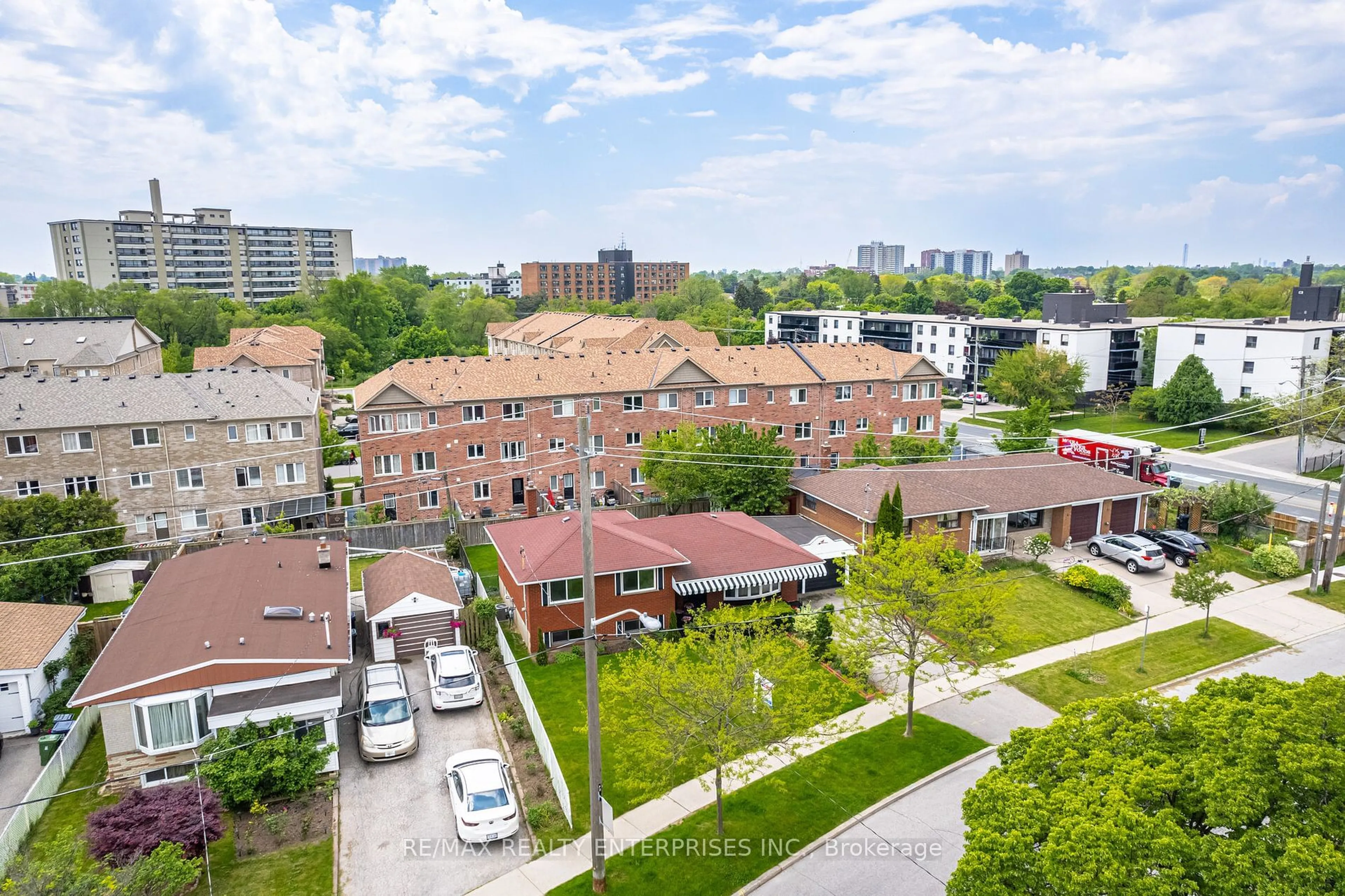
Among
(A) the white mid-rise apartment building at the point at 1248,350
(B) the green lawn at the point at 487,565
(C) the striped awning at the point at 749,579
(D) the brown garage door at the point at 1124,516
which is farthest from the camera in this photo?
(A) the white mid-rise apartment building at the point at 1248,350

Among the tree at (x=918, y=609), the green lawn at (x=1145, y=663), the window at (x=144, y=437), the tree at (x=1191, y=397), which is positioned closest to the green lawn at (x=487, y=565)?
the window at (x=144, y=437)

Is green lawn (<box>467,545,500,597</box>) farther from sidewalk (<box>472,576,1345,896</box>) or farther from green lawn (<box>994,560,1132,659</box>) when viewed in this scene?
green lawn (<box>994,560,1132,659</box>)

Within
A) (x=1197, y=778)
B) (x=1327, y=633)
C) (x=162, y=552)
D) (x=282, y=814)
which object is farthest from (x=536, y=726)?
(x=1327, y=633)

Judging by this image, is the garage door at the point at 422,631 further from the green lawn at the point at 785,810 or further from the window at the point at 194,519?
the window at the point at 194,519

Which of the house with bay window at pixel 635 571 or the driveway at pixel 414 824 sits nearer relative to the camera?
the driveway at pixel 414 824

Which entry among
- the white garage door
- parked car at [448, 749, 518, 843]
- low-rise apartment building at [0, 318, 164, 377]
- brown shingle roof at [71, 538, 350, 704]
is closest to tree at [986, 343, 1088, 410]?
brown shingle roof at [71, 538, 350, 704]
